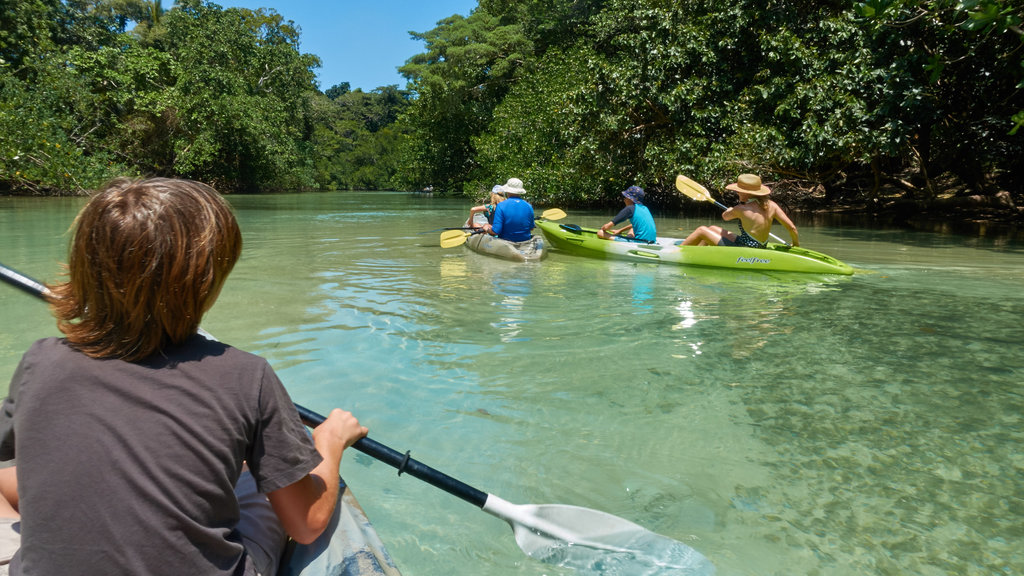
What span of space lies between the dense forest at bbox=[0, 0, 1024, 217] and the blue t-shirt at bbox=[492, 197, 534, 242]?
4.66 m

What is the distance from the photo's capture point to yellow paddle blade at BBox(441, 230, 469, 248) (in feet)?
33.5

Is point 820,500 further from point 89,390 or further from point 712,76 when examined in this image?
point 712,76

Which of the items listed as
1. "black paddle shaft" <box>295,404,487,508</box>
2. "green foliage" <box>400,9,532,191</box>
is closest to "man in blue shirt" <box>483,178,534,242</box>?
"black paddle shaft" <box>295,404,487,508</box>

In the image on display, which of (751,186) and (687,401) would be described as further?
(751,186)

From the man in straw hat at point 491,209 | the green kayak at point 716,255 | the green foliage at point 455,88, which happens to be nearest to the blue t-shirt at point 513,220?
the man in straw hat at point 491,209

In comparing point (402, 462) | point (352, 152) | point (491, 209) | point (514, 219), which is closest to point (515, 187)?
point (514, 219)

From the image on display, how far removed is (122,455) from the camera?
3.81ft

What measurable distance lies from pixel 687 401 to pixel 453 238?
6.89 metres

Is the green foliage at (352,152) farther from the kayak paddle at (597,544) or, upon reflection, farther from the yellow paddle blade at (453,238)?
the kayak paddle at (597,544)

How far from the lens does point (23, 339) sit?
473cm

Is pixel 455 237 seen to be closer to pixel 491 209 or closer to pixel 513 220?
pixel 491 209

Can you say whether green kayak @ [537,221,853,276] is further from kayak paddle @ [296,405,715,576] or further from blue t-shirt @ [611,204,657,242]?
kayak paddle @ [296,405,715,576]

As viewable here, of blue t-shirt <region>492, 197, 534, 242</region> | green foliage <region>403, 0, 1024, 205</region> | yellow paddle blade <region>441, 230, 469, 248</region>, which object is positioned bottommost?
yellow paddle blade <region>441, 230, 469, 248</region>

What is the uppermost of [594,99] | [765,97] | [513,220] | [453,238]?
[594,99]
